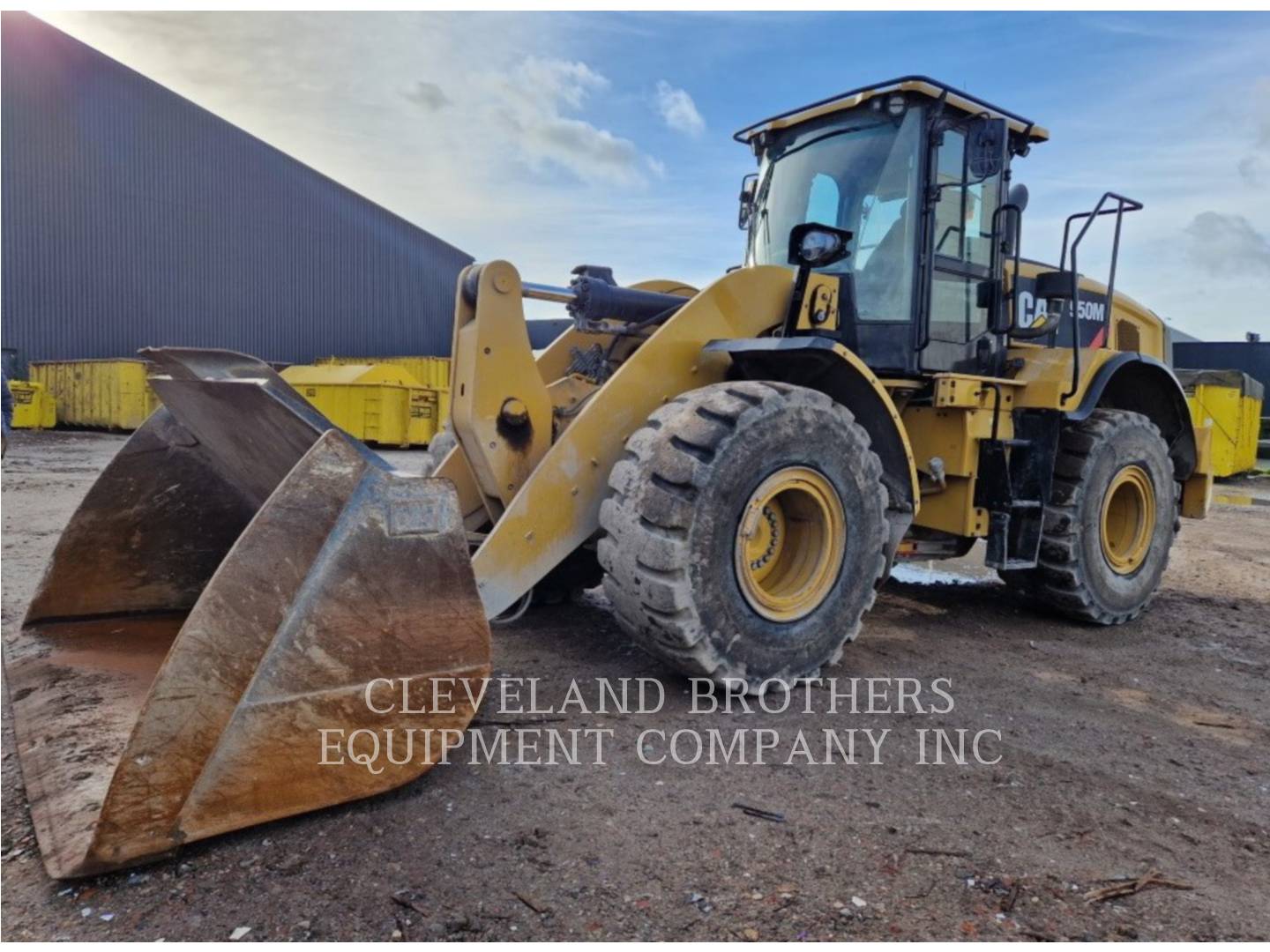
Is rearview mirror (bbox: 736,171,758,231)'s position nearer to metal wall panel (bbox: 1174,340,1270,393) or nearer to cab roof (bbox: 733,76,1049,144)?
cab roof (bbox: 733,76,1049,144)

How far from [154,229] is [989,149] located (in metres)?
25.2

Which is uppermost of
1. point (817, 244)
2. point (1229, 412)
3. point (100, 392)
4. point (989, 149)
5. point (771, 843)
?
point (989, 149)

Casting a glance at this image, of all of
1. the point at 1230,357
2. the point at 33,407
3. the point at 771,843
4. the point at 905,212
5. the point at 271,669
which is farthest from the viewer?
the point at 1230,357

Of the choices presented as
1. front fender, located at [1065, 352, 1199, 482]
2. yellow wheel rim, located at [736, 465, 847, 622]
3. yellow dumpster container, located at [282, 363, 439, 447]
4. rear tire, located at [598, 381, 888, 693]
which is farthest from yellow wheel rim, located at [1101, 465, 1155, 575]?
yellow dumpster container, located at [282, 363, 439, 447]

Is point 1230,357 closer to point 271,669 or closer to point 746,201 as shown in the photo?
point 746,201

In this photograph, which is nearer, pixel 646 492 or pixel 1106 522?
pixel 646 492

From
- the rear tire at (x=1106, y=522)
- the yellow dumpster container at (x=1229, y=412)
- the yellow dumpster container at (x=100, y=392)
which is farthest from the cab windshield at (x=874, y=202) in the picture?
the yellow dumpster container at (x=100, y=392)

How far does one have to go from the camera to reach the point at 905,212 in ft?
14.9

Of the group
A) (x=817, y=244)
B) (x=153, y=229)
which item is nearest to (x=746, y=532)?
(x=817, y=244)

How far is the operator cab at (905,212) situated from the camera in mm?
4539

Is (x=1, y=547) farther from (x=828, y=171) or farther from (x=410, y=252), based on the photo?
(x=410, y=252)

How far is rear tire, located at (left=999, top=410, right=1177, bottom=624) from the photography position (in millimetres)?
5125

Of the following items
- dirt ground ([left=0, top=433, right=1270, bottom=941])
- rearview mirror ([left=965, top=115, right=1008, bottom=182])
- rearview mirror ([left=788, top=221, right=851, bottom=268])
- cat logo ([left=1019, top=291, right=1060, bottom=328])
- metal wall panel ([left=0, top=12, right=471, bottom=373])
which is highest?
metal wall panel ([left=0, top=12, right=471, bottom=373])

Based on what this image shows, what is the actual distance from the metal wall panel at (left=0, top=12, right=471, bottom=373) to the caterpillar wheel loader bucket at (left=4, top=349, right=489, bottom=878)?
2261 cm
